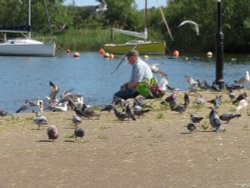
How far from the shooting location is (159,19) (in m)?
87.1

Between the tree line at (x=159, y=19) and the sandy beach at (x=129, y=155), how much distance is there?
2496 inches

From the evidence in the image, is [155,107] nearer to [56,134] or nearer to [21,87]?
[56,134]

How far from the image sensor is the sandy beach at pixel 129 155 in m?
7.84

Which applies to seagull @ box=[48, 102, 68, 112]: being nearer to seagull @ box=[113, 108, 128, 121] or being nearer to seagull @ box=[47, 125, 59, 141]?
seagull @ box=[113, 108, 128, 121]

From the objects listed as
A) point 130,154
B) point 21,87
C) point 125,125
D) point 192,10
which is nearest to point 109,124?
point 125,125

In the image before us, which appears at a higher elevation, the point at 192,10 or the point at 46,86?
the point at 192,10

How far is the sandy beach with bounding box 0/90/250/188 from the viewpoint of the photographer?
7.84 metres

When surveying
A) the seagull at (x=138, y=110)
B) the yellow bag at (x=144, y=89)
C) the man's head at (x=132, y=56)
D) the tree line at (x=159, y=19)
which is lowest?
the seagull at (x=138, y=110)

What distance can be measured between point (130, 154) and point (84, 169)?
98 centimetres

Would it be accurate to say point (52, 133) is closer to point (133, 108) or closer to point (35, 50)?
point (133, 108)

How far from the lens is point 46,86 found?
28.6 metres

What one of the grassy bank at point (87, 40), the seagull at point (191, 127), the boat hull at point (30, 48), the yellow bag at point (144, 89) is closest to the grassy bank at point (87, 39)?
the grassy bank at point (87, 40)

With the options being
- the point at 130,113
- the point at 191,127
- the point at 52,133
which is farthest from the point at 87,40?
the point at 52,133

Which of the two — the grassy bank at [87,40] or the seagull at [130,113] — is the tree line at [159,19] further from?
the seagull at [130,113]
